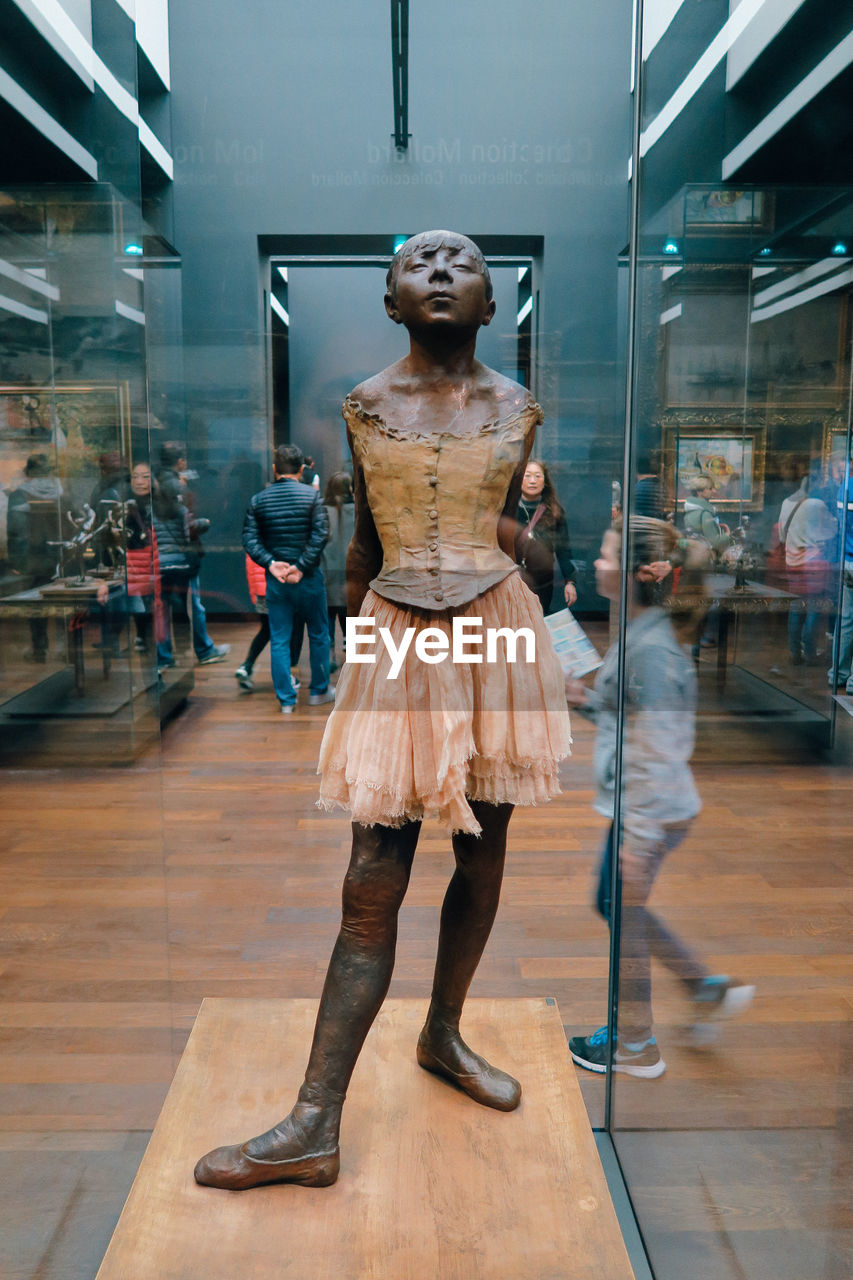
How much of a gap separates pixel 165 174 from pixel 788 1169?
2676 mm

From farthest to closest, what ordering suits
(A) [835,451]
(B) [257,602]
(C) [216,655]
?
1. (C) [216,655]
2. (B) [257,602]
3. (A) [835,451]

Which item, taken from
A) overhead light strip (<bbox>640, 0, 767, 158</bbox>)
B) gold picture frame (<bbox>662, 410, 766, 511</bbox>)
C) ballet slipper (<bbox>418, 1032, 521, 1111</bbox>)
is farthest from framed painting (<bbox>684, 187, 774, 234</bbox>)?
ballet slipper (<bbox>418, 1032, 521, 1111</bbox>)

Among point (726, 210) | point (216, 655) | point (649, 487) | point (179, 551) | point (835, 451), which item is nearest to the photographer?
point (835, 451)

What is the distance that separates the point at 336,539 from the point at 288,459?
0.27 m

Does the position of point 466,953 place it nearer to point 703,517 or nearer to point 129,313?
point 703,517

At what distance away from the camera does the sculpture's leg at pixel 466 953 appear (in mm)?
1922

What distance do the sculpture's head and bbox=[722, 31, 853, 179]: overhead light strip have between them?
1.70ft

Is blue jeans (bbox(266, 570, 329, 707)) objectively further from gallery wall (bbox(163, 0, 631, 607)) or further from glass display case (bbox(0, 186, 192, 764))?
gallery wall (bbox(163, 0, 631, 607))

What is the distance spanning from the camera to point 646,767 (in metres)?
2.20

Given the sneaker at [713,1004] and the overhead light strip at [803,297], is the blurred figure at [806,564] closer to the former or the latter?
the overhead light strip at [803,297]

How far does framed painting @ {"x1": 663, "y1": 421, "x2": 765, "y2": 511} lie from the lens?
173 cm

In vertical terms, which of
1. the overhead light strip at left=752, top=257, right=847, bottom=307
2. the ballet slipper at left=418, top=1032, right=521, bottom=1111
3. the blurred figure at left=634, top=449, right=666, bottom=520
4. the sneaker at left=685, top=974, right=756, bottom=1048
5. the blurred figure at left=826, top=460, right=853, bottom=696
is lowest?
the ballet slipper at left=418, top=1032, right=521, bottom=1111

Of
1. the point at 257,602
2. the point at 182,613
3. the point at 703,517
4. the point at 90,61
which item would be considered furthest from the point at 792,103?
the point at 182,613

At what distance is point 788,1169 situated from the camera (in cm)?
155
